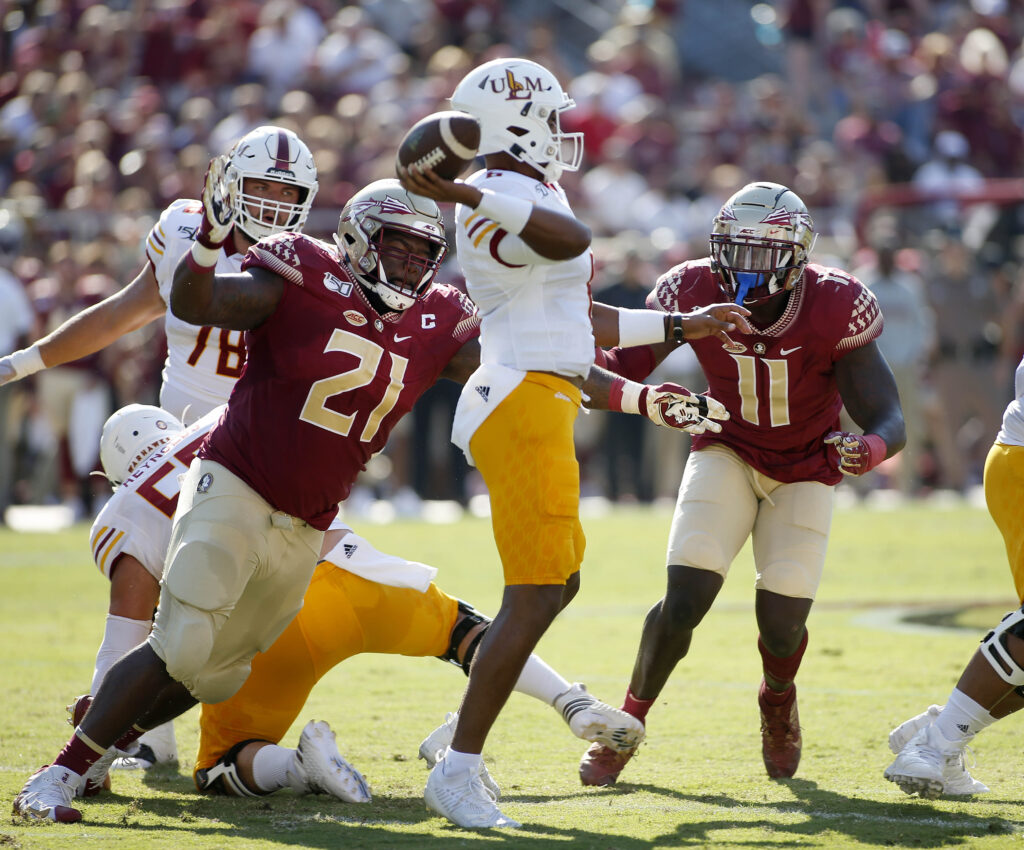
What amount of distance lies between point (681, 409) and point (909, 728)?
1374mm

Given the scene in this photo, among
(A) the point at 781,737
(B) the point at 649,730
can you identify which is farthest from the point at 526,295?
(B) the point at 649,730

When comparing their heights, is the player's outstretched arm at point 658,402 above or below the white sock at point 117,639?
above

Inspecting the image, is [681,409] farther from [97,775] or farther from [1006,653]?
[97,775]

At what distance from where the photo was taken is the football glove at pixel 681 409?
4.81 meters

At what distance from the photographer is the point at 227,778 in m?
5.05

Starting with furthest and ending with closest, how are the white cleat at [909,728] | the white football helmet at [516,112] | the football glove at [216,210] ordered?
the white cleat at [909,728] < the white football helmet at [516,112] < the football glove at [216,210]

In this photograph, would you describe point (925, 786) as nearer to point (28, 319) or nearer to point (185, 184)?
point (28, 319)

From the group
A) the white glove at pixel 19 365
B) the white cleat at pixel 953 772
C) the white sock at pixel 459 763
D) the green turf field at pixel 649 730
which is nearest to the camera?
the green turf field at pixel 649 730

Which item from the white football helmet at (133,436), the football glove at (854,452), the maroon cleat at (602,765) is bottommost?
the maroon cleat at (602,765)

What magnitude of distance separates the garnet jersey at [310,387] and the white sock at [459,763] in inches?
33.5

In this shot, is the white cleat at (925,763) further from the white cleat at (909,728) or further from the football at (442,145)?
the football at (442,145)

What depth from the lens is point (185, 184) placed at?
14.7m

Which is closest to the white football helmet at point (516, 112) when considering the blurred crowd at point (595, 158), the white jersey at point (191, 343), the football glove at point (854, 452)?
the football glove at point (854, 452)

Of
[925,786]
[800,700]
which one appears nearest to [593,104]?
[800,700]
